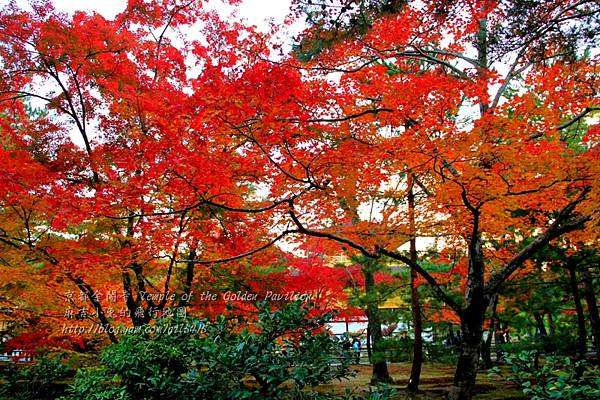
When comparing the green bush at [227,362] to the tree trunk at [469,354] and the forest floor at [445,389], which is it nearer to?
the tree trunk at [469,354]

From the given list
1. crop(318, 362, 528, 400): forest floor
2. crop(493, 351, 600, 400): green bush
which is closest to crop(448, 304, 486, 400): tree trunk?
crop(318, 362, 528, 400): forest floor

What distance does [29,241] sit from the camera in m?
7.18

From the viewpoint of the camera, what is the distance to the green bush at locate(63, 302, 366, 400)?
3453 mm

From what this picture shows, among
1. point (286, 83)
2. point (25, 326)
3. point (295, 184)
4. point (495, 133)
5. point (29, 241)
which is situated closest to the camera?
point (495, 133)

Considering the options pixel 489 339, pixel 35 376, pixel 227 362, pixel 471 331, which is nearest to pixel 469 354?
pixel 471 331

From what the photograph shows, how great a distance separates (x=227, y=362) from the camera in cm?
348

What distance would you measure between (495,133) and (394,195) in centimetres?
379

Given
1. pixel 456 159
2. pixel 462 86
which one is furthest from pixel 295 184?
pixel 462 86

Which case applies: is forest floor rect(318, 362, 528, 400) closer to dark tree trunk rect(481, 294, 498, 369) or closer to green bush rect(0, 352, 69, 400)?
dark tree trunk rect(481, 294, 498, 369)

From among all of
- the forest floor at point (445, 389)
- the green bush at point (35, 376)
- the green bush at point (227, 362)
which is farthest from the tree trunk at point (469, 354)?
the green bush at point (35, 376)

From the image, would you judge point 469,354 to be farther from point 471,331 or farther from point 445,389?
point 445,389

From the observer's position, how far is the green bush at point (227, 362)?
3.45m

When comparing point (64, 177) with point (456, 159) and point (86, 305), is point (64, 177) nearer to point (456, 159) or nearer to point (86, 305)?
point (86, 305)

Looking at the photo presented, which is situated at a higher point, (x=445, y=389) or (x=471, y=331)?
(x=471, y=331)
